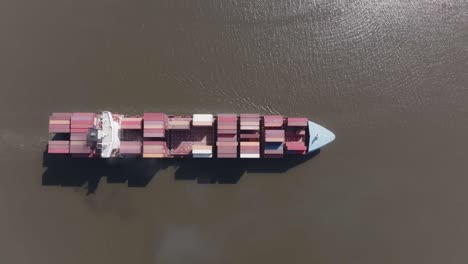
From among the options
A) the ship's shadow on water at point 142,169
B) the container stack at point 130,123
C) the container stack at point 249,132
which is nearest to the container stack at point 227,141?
the container stack at point 249,132

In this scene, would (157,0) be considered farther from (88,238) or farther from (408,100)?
(408,100)

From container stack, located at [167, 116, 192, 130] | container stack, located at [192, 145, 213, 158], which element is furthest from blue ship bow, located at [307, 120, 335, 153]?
container stack, located at [167, 116, 192, 130]

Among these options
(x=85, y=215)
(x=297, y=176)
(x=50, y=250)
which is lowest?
(x=50, y=250)

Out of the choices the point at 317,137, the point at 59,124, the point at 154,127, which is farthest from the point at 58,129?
the point at 317,137

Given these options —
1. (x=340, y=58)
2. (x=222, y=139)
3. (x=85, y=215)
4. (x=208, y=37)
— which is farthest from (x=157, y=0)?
(x=85, y=215)

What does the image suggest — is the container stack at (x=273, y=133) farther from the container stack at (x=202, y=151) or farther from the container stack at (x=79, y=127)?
the container stack at (x=79, y=127)

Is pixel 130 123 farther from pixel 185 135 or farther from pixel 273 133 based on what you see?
pixel 273 133

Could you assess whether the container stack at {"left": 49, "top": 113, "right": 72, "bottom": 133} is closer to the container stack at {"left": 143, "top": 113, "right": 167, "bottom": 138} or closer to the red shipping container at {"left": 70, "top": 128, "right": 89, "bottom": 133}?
the red shipping container at {"left": 70, "top": 128, "right": 89, "bottom": 133}
